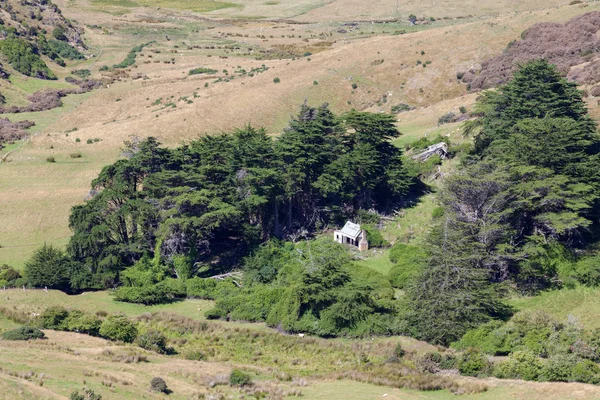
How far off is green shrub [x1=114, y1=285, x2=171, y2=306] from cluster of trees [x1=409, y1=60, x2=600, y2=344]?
19261 millimetres

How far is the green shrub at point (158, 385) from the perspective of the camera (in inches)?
1490

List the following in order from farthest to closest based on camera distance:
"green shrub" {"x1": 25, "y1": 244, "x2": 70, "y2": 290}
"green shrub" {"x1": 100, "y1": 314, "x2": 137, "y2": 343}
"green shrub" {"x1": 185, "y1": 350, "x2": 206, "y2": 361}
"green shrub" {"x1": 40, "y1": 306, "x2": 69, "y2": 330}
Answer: "green shrub" {"x1": 25, "y1": 244, "x2": 70, "y2": 290} → "green shrub" {"x1": 40, "y1": 306, "x2": 69, "y2": 330} → "green shrub" {"x1": 100, "y1": 314, "x2": 137, "y2": 343} → "green shrub" {"x1": 185, "y1": 350, "x2": 206, "y2": 361}

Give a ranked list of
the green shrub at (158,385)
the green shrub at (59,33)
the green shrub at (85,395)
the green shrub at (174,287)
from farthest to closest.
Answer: the green shrub at (59,33)
the green shrub at (174,287)
the green shrub at (158,385)
the green shrub at (85,395)

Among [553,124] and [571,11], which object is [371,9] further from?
[553,124]

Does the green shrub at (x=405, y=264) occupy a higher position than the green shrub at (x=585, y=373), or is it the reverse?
the green shrub at (x=405, y=264)

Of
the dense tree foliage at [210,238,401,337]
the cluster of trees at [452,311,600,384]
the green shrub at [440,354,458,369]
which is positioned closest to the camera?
the cluster of trees at [452,311,600,384]

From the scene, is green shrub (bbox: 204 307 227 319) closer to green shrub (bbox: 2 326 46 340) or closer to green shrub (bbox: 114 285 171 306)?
green shrub (bbox: 114 285 171 306)

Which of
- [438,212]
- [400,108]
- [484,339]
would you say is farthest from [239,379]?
[400,108]

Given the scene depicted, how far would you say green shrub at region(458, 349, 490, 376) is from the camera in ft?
138

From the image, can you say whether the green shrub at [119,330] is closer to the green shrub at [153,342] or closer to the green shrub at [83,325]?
the green shrub at [153,342]

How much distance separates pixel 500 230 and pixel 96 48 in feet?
408

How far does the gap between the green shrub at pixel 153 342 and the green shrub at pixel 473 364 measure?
18.4 meters

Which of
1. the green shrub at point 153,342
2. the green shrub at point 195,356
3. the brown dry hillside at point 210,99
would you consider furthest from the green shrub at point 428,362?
the brown dry hillside at point 210,99

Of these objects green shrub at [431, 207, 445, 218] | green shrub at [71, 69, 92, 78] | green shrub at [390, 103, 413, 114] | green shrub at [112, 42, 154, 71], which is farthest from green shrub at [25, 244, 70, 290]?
green shrub at [112, 42, 154, 71]
